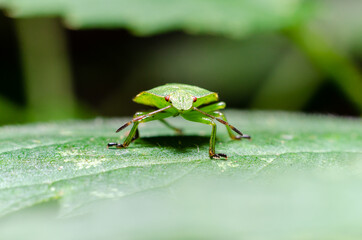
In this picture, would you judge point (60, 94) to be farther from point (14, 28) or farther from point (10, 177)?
point (10, 177)

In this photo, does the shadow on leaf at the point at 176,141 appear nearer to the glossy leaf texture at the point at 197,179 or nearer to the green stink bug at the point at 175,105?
the glossy leaf texture at the point at 197,179

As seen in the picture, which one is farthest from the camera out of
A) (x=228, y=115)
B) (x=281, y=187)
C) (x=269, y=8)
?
(x=269, y=8)

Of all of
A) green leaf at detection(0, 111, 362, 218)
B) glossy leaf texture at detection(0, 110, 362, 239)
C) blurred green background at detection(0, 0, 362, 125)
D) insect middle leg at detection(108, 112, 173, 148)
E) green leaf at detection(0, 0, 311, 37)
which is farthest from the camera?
blurred green background at detection(0, 0, 362, 125)

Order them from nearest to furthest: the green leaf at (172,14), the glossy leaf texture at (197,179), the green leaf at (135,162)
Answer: the glossy leaf texture at (197,179)
the green leaf at (135,162)
the green leaf at (172,14)

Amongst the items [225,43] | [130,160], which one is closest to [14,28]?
[225,43]

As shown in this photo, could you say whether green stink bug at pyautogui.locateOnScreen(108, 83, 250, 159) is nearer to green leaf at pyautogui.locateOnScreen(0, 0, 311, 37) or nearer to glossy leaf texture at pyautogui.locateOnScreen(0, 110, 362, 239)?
glossy leaf texture at pyautogui.locateOnScreen(0, 110, 362, 239)

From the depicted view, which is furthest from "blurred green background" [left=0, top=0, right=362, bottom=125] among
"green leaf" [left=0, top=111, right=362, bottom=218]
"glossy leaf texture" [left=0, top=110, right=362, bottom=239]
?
"green leaf" [left=0, top=111, right=362, bottom=218]

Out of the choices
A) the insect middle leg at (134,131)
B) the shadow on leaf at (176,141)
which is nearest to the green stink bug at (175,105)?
the insect middle leg at (134,131)
